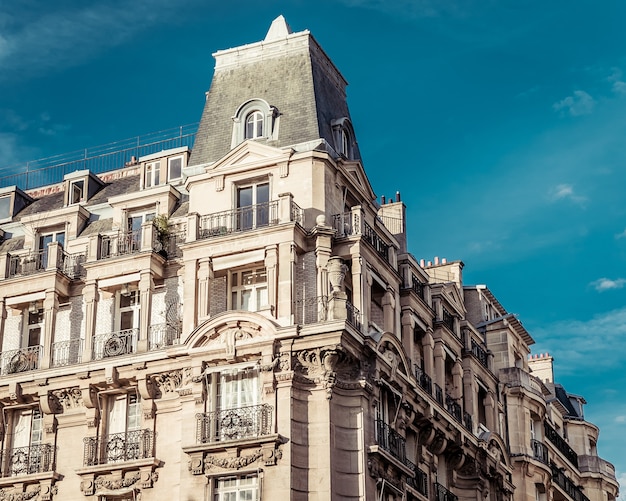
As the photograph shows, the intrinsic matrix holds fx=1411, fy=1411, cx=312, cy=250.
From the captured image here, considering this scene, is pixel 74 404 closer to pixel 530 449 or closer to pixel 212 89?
pixel 212 89

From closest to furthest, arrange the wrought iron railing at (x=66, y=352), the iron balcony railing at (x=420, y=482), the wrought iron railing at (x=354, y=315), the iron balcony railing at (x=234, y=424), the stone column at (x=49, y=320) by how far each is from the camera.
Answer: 1. the iron balcony railing at (x=234, y=424)
2. the wrought iron railing at (x=354, y=315)
3. the iron balcony railing at (x=420, y=482)
4. the wrought iron railing at (x=66, y=352)
5. the stone column at (x=49, y=320)

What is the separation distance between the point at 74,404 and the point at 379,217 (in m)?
12.9

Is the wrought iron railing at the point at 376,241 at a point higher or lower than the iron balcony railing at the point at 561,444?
higher

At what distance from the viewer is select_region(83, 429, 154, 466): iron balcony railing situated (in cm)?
4138

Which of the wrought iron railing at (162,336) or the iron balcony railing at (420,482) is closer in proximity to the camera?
the wrought iron railing at (162,336)

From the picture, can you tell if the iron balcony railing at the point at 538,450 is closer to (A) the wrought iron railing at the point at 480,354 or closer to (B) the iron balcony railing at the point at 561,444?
(B) the iron balcony railing at the point at 561,444

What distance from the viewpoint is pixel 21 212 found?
50344 millimetres

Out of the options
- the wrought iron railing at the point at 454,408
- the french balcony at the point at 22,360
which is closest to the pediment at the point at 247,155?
the french balcony at the point at 22,360

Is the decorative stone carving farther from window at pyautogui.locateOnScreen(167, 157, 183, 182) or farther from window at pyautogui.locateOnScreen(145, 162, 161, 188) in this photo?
window at pyautogui.locateOnScreen(167, 157, 183, 182)

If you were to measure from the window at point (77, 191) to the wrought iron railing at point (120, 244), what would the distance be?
13.4ft

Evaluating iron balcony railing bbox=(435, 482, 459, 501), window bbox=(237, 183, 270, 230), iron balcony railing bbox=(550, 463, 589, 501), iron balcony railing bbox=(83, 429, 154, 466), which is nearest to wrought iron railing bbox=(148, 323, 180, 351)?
iron balcony railing bbox=(83, 429, 154, 466)

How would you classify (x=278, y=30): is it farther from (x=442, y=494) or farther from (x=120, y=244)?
(x=442, y=494)

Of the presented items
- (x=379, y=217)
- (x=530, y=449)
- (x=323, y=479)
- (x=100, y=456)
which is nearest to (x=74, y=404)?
(x=100, y=456)

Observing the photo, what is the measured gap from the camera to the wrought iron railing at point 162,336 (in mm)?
42500
